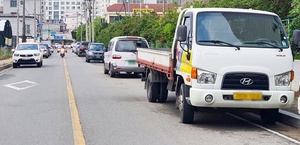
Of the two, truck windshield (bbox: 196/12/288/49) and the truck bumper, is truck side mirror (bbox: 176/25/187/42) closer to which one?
truck windshield (bbox: 196/12/288/49)

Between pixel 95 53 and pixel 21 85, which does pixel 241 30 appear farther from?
pixel 95 53

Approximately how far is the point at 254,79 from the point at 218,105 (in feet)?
2.81

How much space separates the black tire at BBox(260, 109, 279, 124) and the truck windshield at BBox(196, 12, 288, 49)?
1437mm

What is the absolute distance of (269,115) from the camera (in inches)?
485

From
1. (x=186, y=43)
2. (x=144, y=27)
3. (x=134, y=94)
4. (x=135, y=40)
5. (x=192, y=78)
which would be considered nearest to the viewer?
(x=192, y=78)

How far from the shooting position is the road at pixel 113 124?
10148 mm

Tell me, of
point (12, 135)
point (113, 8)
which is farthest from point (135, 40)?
point (113, 8)

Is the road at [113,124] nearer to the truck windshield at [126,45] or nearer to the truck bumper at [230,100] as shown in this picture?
the truck bumper at [230,100]

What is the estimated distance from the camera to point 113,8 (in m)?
119

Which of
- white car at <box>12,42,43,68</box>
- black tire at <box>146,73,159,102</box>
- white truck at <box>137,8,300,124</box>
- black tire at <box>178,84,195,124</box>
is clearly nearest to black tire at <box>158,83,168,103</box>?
black tire at <box>146,73,159,102</box>

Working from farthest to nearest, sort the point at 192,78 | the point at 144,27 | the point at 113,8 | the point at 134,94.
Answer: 1. the point at 113,8
2. the point at 144,27
3. the point at 134,94
4. the point at 192,78

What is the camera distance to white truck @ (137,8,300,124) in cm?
1112

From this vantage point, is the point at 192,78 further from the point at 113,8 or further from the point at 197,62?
the point at 113,8

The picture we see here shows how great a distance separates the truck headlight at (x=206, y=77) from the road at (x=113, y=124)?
3.17 ft
